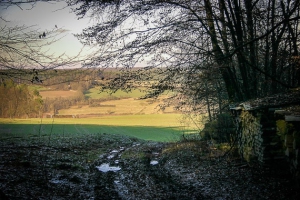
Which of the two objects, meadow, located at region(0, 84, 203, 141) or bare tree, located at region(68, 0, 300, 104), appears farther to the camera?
meadow, located at region(0, 84, 203, 141)

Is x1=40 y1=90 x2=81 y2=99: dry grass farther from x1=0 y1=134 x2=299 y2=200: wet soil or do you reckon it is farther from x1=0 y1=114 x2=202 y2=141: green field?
x1=0 y1=134 x2=299 y2=200: wet soil

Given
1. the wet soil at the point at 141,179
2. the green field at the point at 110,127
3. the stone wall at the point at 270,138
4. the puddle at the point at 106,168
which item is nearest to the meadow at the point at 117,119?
the green field at the point at 110,127

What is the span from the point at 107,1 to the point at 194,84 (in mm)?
4306

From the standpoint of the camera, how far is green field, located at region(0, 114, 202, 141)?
24.9 meters

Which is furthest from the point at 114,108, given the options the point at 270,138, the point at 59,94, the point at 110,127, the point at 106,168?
the point at 270,138

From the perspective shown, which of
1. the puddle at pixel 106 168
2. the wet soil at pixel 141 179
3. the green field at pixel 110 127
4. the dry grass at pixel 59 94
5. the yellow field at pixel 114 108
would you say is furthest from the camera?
the yellow field at pixel 114 108

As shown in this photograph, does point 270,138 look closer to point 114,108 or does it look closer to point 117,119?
point 117,119

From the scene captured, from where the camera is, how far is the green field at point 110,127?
24891mm

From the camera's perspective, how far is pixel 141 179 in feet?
27.5

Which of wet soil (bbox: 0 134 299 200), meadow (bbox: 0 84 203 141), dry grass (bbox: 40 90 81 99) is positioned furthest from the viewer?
dry grass (bbox: 40 90 81 99)

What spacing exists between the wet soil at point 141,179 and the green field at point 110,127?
9.94m

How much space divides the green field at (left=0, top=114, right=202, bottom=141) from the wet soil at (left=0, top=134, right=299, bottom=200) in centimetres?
994

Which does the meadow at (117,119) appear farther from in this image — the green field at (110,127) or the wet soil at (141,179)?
the wet soil at (141,179)

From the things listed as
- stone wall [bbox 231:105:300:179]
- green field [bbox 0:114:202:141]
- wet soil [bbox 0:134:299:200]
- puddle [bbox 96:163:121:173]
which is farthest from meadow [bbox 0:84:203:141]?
stone wall [bbox 231:105:300:179]
